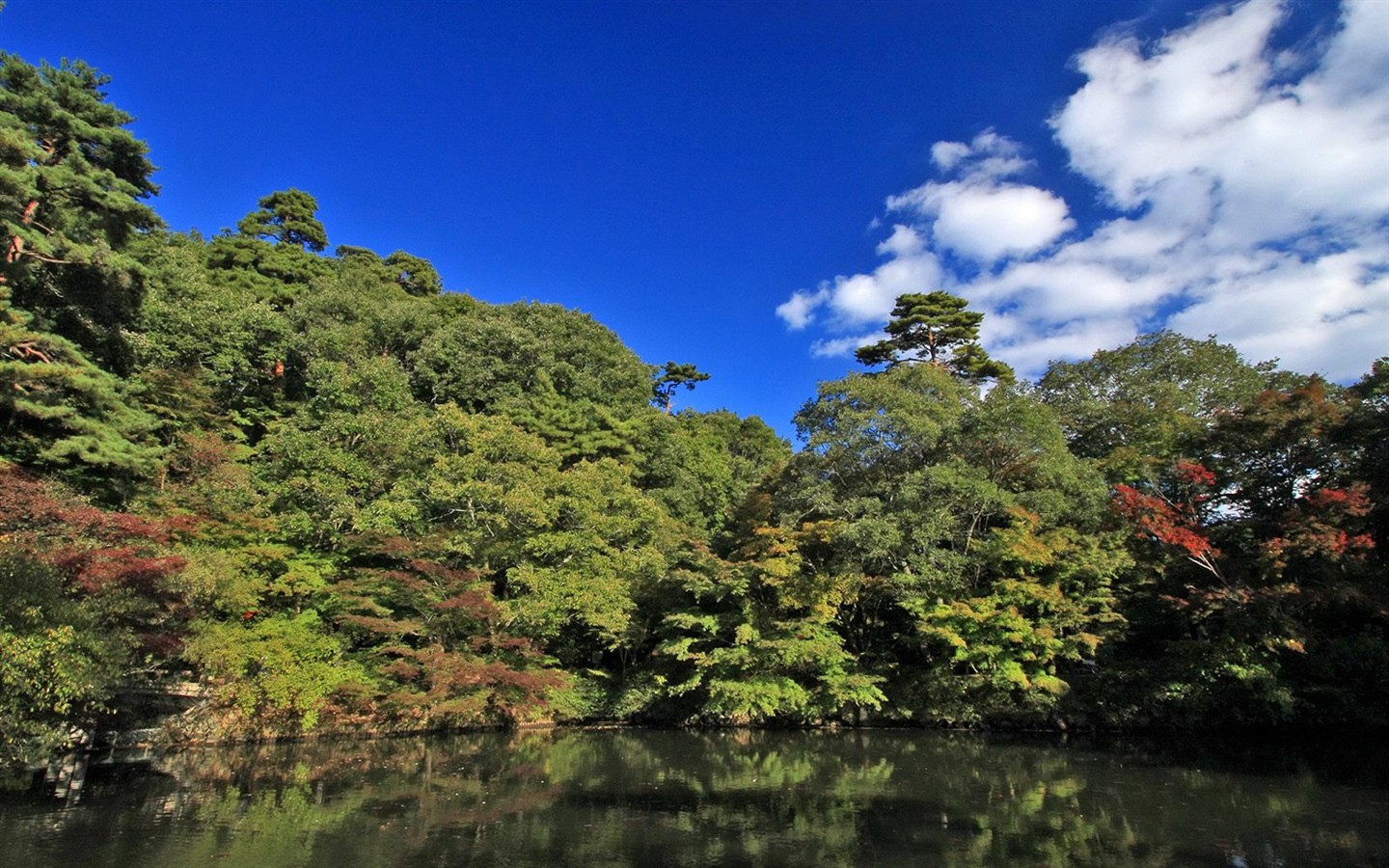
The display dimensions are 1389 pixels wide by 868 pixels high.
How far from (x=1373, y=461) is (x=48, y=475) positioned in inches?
1072

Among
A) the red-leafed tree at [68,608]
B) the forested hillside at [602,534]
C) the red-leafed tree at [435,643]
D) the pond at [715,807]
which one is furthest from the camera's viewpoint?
the red-leafed tree at [435,643]

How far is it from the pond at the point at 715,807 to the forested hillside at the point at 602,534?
68.4 inches

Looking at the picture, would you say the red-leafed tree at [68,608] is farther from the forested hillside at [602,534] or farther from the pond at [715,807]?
the pond at [715,807]

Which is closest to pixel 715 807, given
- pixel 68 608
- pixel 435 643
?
pixel 68 608

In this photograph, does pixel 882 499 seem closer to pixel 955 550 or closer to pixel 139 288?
pixel 955 550

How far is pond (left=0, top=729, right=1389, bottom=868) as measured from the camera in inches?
308

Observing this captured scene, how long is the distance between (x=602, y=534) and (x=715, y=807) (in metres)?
10.9

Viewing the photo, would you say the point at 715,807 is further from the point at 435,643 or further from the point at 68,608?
the point at 435,643

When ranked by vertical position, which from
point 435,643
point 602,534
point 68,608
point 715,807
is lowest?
point 715,807

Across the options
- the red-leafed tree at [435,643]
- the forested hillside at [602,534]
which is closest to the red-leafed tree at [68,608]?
the forested hillside at [602,534]

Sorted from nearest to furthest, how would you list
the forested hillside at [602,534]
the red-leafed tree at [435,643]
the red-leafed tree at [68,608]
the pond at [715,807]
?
the pond at [715,807] < the red-leafed tree at [68,608] < the forested hillside at [602,534] < the red-leafed tree at [435,643]

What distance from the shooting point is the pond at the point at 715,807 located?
7824 millimetres

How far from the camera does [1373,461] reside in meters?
14.7

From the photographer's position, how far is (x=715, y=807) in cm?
1047
